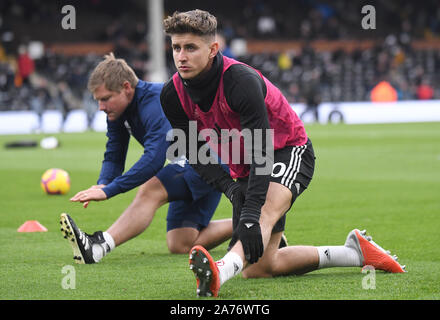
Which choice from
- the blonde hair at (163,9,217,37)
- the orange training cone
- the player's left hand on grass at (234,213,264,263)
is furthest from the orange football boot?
the orange training cone

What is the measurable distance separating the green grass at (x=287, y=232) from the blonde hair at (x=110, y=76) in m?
1.44

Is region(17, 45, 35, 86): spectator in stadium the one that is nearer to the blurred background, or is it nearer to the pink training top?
the blurred background

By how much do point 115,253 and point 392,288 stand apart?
280 centimetres

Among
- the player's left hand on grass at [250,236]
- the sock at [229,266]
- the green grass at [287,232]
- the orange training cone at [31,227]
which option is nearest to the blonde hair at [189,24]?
the player's left hand on grass at [250,236]

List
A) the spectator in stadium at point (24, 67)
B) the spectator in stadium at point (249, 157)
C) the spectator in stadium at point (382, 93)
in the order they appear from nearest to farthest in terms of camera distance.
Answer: the spectator in stadium at point (249, 157) < the spectator in stadium at point (24, 67) < the spectator in stadium at point (382, 93)

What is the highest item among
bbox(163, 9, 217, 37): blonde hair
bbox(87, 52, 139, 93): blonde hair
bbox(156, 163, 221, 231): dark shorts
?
bbox(163, 9, 217, 37): blonde hair

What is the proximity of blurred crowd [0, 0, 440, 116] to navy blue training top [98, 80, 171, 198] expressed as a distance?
65.5ft

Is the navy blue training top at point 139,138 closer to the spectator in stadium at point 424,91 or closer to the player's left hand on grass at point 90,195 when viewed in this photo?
the player's left hand on grass at point 90,195

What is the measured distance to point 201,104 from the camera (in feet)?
17.7

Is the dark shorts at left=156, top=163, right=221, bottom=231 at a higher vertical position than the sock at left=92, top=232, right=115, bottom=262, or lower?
higher

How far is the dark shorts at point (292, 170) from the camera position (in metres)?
5.45

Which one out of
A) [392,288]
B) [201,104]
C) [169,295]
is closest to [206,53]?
[201,104]

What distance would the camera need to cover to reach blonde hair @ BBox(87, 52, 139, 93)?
6.64m

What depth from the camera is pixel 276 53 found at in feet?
117
